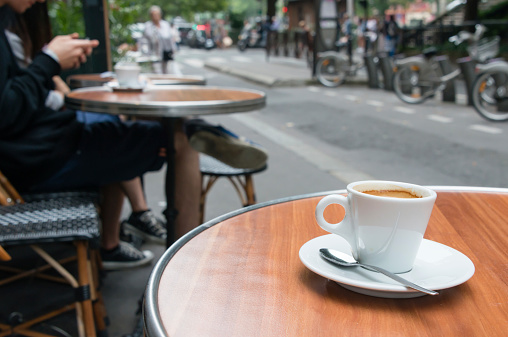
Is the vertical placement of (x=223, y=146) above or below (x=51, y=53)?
below

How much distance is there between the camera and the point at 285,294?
0.78 meters

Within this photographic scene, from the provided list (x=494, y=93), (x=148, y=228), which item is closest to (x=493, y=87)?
(x=494, y=93)

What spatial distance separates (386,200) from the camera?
2.55 feet

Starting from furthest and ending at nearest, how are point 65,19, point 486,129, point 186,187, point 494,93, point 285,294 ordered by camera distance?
point 494,93 → point 486,129 → point 65,19 → point 186,187 → point 285,294

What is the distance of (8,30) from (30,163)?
0.74 metres

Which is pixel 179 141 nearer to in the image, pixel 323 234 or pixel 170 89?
pixel 170 89

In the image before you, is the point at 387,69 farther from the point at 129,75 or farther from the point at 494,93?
the point at 129,75

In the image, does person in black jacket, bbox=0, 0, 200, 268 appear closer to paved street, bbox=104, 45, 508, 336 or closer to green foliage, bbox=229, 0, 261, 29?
paved street, bbox=104, 45, 508, 336

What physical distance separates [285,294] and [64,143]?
74.3 inches

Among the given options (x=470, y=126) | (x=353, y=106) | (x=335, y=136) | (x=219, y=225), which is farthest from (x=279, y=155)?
(x=219, y=225)

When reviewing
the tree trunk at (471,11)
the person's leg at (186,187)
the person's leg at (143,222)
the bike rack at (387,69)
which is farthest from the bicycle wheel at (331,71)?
the person's leg at (186,187)

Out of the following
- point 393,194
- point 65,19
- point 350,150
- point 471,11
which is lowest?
point 350,150

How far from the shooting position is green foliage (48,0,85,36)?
561 cm

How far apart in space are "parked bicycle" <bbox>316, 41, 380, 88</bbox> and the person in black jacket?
10.7 meters
